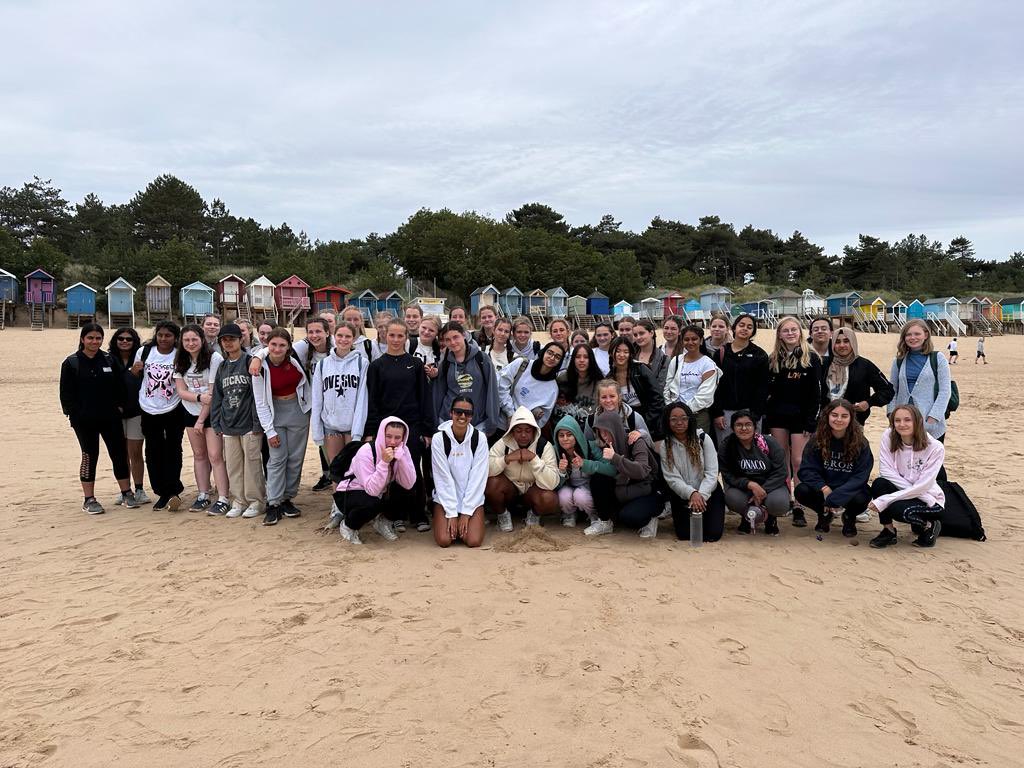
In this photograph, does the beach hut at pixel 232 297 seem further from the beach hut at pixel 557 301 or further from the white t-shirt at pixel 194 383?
the white t-shirt at pixel 194 383

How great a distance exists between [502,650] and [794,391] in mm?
3980

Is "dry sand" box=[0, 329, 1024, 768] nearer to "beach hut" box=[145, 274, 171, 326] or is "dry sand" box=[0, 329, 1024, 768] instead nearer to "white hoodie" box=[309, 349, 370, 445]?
"white hoodie" box=[309, 349, 370, 445]

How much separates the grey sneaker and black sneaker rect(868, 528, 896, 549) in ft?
24.5

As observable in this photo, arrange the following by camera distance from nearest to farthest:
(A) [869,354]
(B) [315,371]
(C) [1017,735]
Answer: (C) [1017,735], (B) [315,371], (A) [869,354]

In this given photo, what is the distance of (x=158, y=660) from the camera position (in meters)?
3.79

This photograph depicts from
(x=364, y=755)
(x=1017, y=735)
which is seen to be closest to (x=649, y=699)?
(x=364, y=755)

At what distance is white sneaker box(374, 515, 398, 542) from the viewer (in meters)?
5.88

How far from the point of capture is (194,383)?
665 centimetres

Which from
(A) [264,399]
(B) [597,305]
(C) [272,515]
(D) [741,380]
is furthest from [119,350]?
(B) [597,305]

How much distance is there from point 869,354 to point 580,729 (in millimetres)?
35118

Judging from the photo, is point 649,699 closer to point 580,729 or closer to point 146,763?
point 580,729

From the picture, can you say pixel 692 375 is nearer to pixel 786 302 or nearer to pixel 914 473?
pixel 914 473

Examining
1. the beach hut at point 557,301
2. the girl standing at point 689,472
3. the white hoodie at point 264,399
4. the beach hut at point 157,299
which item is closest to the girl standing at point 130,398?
the white hoodie at point 264,399

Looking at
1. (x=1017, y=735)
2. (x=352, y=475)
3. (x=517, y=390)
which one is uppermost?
(x=517, y=390)
